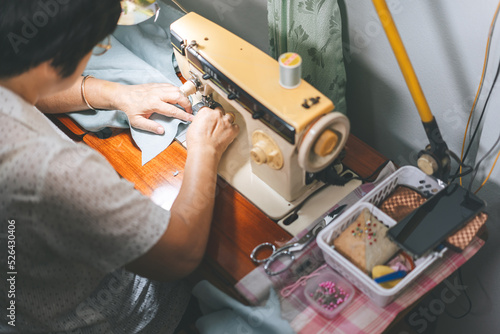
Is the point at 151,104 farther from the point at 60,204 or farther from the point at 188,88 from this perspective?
the point at 60,204

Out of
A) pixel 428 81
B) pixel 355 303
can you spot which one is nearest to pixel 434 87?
pixel 428 81

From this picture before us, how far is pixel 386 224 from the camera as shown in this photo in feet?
3.61

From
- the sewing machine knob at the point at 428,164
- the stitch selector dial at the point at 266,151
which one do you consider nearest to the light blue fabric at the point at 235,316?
the stitch selector dial at the point at 266,151

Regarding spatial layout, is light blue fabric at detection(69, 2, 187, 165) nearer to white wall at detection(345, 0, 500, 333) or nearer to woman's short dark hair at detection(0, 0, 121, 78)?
woman's short dark hair at detection(0, 0, 121, 78)

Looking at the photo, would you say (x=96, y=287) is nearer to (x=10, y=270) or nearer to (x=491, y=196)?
(x=10, y=270)

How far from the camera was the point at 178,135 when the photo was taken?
1409 mm

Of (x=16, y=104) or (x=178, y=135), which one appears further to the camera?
(x=178, y=135)

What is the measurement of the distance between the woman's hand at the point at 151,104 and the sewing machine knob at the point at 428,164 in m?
0.69

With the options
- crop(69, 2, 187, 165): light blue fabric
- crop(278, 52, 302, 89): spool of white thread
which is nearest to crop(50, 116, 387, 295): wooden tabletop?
crop(69, 2, 187, 165): light blue fabric

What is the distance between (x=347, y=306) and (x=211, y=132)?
0.60m

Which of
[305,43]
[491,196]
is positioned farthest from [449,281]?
[305,43]

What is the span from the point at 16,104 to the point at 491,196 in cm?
116

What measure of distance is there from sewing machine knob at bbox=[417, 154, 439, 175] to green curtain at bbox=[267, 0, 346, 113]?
1.12ft

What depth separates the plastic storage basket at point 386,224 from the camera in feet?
3.24
